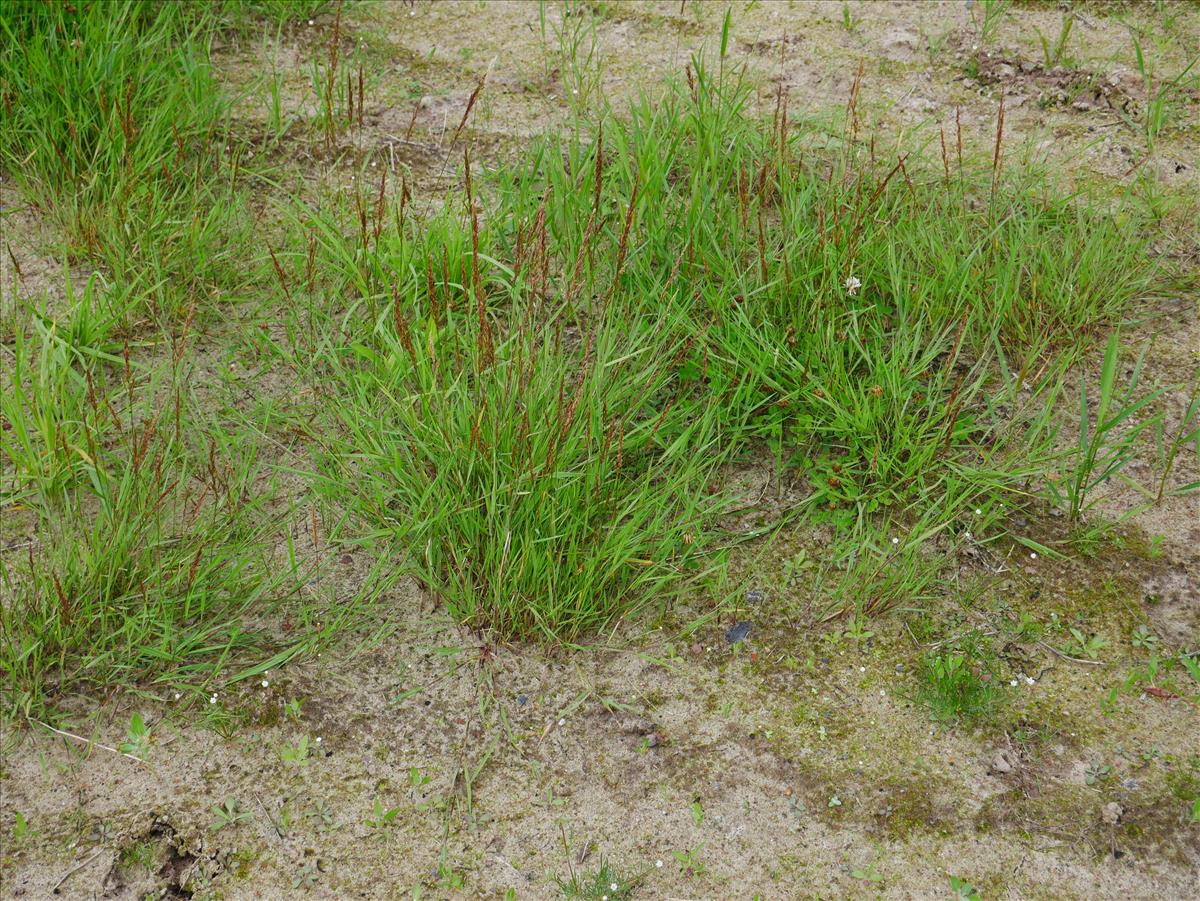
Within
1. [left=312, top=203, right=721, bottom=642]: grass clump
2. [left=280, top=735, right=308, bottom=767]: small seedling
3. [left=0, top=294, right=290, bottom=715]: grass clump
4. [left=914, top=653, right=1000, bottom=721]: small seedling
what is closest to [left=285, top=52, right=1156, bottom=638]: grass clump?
[left=312, top=203, right=721, bottom=642]: grass clump

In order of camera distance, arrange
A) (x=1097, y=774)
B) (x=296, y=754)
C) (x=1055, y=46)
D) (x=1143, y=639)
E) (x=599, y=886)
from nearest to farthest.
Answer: (x=599, y=886) < (x=1097, y=774) < (x=296, y=754) < (x=1143, y=639) < (x=1055, y=46)

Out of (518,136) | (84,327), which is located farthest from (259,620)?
(518,136)

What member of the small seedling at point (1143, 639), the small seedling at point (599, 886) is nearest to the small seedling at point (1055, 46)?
the small seedling at point (1143, 639)

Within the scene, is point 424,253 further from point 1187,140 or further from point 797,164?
point 1187,140

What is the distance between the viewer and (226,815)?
2.21 metres

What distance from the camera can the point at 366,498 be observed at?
2.65 m

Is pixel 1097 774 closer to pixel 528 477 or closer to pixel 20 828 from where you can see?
pixel 528 477

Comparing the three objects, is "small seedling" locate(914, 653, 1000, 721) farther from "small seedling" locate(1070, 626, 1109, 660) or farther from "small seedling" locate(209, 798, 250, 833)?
"small seedling" locate(209, 798, 250, 833)

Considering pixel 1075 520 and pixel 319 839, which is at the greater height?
pixel 1075 520

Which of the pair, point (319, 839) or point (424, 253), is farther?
point (424, 253)

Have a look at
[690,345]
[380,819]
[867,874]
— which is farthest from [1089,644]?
[380,819]

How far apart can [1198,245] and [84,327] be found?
3253mm

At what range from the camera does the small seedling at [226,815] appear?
2.19 meters

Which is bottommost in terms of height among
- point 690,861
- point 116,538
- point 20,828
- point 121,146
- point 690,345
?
point 20,828
